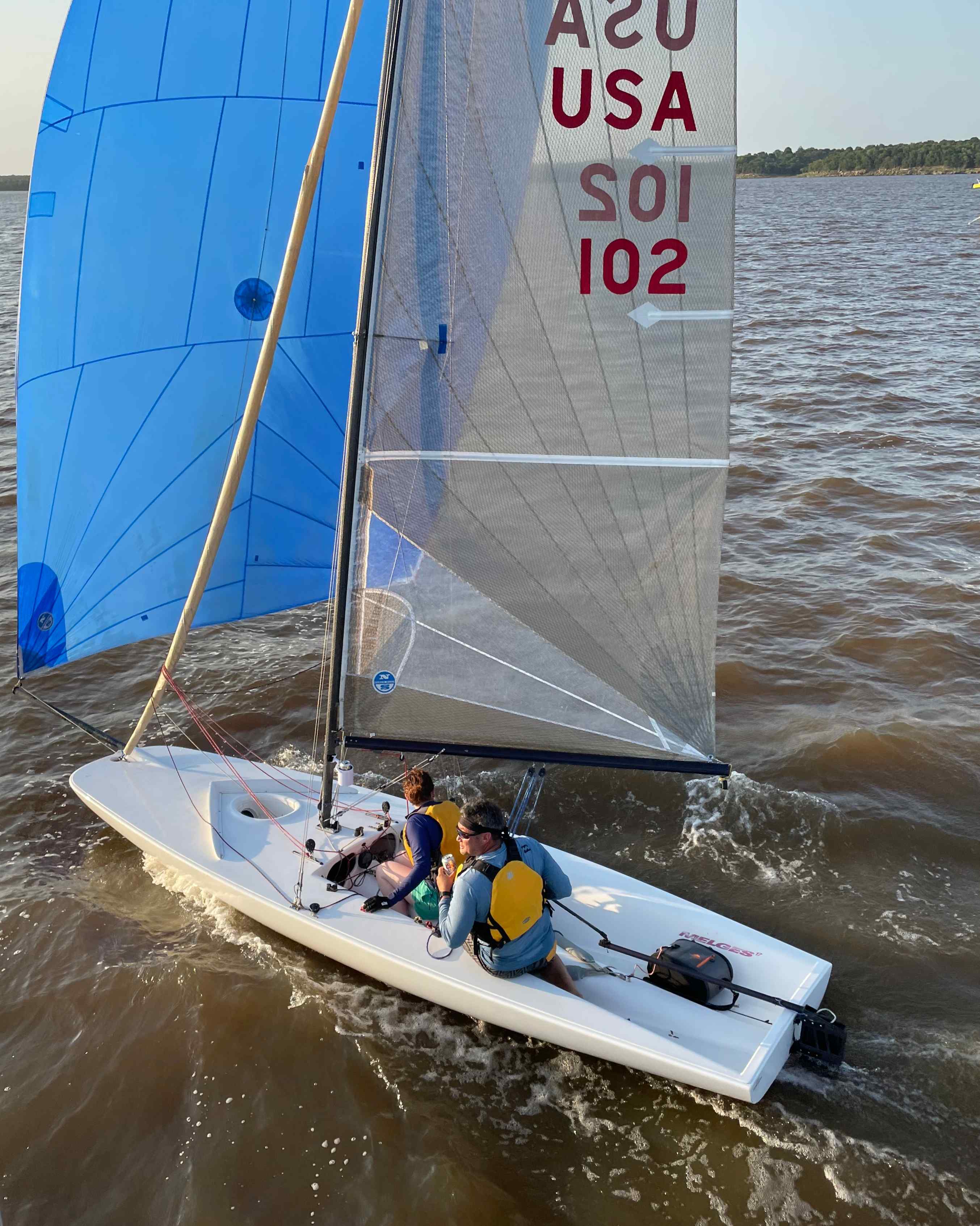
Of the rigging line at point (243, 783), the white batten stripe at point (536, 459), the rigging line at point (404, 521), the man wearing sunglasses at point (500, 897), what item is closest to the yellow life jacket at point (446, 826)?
the man wearing sunglasses at point (500, 897)

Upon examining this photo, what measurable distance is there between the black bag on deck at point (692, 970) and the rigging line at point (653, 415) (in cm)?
133

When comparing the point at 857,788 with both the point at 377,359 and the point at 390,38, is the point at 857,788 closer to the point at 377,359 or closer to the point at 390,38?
the point at 377,359

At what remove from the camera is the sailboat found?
4250mm

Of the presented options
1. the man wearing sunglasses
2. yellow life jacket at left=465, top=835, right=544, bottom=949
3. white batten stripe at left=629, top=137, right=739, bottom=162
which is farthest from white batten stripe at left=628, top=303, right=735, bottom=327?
yellow life jacket at left=465, top=835, right=544, bottom=949

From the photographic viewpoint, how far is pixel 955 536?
424 inches

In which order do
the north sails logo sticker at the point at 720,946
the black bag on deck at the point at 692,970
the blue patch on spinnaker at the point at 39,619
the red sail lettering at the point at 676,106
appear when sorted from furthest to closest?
the blue patch on spinnaker at the point at 39,619
the north sails logo sticker at the point at 720,946
the black bag on deck at the point at 692,970
the red sail lettering at the point at 676,106

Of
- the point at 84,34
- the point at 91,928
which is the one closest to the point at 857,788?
the point at 91,928

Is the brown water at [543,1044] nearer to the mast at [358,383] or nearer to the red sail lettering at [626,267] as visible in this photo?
the mast at [358,383]

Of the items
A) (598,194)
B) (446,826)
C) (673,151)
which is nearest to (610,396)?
(598,194)

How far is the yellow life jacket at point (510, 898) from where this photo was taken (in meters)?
4.43

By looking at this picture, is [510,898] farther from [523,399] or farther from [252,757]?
[252,757]

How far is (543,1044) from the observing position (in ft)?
16.1

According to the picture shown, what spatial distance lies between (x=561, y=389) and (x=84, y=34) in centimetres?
323

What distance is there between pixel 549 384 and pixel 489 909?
238cm
